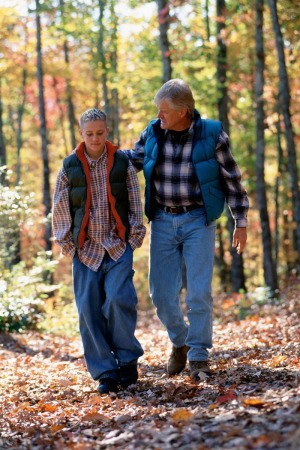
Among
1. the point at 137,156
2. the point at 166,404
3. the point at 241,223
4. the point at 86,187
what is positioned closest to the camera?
the point at 166,404

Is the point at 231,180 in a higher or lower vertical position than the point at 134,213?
higher

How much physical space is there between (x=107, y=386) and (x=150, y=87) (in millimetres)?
14603

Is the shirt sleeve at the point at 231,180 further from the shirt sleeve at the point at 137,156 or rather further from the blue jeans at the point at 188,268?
the shirt sleeve at the point at 137,156

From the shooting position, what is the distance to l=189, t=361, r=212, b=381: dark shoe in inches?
246

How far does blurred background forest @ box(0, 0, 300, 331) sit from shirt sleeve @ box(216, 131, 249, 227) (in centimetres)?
546

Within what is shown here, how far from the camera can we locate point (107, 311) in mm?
6348

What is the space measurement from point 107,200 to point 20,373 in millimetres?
2818

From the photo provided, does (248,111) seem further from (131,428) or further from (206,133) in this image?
(131,428)

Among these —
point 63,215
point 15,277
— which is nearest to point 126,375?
point 63,215

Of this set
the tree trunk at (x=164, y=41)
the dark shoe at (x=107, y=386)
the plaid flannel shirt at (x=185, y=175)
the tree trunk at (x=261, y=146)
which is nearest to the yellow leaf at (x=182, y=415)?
the dark shoe at (x=107, y=386)

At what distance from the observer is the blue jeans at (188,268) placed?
6.44 m

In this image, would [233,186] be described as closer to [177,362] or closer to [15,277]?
[177,362]

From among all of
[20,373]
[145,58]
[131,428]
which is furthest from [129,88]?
[131,428]

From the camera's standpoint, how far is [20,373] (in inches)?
325
